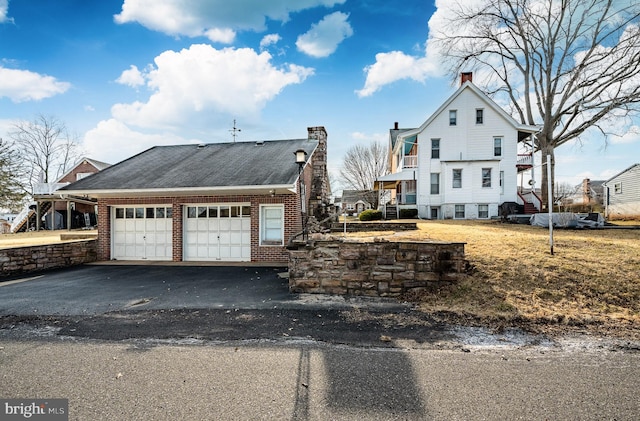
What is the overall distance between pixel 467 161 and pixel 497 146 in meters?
3.02

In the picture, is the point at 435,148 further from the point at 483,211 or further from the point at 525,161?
the point at 525,161

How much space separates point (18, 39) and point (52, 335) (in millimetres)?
12714

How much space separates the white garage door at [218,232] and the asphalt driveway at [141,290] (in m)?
1.27

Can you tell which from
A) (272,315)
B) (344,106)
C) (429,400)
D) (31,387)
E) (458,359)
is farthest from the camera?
(344,106)

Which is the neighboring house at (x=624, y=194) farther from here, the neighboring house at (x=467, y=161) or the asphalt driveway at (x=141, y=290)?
the asphalt driveway at (x=141, y=290)

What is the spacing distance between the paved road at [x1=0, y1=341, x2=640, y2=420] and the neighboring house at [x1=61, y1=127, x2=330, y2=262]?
22.2 feet

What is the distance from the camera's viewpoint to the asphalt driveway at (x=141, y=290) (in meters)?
6.08

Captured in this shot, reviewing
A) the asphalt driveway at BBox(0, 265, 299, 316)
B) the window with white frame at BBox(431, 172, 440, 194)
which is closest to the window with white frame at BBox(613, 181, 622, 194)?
the window with white frame at BBox(431, 172, 440, 194)

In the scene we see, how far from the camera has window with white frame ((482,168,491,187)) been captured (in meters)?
20.8

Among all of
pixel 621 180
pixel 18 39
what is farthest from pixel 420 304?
pixel 621 180

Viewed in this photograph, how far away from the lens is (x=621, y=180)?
23625 millimetres

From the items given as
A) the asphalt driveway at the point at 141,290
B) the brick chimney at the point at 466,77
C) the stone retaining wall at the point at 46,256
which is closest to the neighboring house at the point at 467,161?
the brick chimney at the point at 466,77

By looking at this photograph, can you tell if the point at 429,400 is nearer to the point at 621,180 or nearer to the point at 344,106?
the point at 344,106

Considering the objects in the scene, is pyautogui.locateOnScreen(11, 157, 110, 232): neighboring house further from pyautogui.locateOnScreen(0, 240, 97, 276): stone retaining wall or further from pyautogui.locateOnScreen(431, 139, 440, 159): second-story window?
pyautogui.locateOnScreen(431, 139, 440, 159): second-story window
